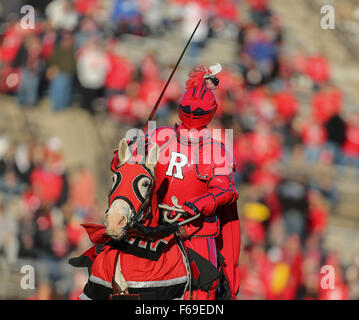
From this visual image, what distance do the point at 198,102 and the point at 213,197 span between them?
0.73 m

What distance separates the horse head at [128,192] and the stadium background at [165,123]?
16.2 feet

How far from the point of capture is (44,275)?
392 inches

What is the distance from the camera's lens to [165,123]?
12039 millimetres

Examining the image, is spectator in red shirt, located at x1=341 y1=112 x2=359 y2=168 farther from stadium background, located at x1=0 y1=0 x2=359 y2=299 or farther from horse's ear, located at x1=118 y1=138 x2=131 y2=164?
horse's ear, located at x1=118 y1=138 x2=131 y2=164

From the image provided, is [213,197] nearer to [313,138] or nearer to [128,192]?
[128,192]

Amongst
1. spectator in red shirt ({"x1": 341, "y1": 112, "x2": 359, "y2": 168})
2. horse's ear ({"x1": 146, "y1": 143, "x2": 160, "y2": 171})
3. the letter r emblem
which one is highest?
spectator in red shirt ({"x1": 341, "y1": 112, "x2": 359, "y2": 168})

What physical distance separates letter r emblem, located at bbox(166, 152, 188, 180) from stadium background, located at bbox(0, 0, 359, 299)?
4417 mm

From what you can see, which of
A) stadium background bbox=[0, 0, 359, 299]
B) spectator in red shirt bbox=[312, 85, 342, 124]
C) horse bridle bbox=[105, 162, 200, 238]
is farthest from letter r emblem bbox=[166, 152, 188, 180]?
spectator in red shirt bbox=[312, 85, 342, 124]

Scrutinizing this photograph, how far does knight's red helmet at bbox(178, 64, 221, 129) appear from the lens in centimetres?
589

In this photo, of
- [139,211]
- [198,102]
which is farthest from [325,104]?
[139,211]
